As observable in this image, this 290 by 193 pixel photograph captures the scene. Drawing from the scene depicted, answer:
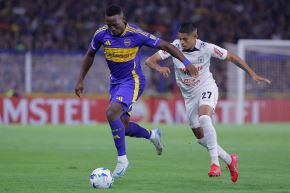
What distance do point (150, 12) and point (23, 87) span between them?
7220mm

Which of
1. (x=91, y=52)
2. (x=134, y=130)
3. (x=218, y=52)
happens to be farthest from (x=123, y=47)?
(x=134, y=130)

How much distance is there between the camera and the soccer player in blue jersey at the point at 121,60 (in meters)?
10.3

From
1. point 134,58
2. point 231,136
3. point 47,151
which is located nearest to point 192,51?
point 134,58

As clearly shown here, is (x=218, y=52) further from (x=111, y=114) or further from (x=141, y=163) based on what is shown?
(x=141, y=163)

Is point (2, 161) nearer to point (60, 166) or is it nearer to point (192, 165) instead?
point (60, 166)

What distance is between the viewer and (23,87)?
29.2 metres

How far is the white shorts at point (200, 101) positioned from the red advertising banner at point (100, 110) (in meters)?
16.6

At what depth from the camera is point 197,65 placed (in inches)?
459

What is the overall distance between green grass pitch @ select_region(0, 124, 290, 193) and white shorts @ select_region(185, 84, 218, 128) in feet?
2.52

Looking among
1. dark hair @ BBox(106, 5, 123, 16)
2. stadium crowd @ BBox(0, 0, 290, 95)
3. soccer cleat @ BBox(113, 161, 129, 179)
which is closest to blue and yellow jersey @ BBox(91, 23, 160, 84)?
dark hair @ BBox(106, 5, 123, 16)

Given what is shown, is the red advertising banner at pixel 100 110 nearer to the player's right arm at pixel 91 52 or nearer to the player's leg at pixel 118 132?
the player's right arm at pixel 91 52

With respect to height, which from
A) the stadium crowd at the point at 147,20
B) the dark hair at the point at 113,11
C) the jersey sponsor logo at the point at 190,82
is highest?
the stadium crowd at the point at 147,20

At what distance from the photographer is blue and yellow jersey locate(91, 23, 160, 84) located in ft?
35.4

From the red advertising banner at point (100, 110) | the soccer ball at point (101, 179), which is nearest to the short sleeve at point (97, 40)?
the soccer ball at point (101, 179)
